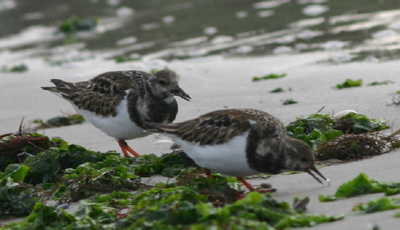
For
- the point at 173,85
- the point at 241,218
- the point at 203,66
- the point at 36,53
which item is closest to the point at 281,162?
the point at 241,218

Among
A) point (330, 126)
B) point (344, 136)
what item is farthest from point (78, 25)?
point (344, 136)

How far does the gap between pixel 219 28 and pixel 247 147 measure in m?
6.37

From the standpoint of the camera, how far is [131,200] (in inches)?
130

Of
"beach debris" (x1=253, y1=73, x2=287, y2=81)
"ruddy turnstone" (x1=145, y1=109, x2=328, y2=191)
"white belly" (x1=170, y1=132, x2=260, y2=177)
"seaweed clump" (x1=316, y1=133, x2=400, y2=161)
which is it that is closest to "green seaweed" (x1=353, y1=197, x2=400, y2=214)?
"ruddy turnstone" (x1=145, y1=109, x2=328, y2=191)

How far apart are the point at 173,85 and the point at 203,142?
45.6 inches

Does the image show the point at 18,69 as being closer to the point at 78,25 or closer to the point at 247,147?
the point at 78,25

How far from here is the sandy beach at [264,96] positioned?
3.45m

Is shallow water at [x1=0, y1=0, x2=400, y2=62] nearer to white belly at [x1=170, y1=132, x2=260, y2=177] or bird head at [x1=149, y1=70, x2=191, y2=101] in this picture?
bird head at [x1=149, y1=70, x2=191, y2=101]

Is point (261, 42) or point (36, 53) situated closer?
point (261, 42)

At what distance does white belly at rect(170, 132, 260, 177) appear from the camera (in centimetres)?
324

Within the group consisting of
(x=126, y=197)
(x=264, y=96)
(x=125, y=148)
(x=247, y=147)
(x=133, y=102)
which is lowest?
(x=126, y=197)

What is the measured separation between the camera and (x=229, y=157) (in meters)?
3.26

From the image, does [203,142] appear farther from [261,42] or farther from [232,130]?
[261,42]

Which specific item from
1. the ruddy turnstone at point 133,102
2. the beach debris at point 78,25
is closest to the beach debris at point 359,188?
the ruddy turnstone at point 133,102
